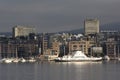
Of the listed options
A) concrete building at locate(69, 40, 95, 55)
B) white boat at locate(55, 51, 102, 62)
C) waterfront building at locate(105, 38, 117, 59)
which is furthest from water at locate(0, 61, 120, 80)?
concrete building at locate(69, 40, 95, 55)

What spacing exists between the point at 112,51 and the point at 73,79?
4562 inches

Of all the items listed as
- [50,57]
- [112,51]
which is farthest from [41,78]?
[112,51]

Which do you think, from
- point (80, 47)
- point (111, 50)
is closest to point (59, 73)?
point (80, 47)

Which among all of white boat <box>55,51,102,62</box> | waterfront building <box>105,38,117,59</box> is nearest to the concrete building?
waterfront building <box>105,38,117,59</box>

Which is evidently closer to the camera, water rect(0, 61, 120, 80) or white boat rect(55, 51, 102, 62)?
water rect(0, 61, 120, 80)

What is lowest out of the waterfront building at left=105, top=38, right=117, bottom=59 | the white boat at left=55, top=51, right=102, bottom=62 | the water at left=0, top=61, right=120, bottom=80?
the water at left=0, top=61, right=120, bottom=80

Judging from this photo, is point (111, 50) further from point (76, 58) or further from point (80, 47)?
point (76, 58)

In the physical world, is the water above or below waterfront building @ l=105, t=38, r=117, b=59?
below

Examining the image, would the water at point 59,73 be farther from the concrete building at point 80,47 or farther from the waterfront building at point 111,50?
the concrete building at point 80,47

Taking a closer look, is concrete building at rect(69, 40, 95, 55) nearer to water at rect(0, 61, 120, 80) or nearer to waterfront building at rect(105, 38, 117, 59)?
waterfront building at rect(105, 38, 117, 59)

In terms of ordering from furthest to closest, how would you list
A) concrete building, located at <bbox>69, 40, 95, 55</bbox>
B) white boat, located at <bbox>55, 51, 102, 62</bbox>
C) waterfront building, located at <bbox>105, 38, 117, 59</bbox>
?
concrete building, located at <bbox>69, 40, 95, 55</bbox> → waterfront building, located at <bbox>105, 38, 117, 59</bbox> → white boat, located at <bbox>55, 51, 102, 62</bbox>

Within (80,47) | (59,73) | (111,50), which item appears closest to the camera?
(59,73)

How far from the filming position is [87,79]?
80.9m

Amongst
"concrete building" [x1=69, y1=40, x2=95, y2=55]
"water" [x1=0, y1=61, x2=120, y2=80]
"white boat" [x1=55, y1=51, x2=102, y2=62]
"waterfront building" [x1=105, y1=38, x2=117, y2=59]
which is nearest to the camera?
"water" [x1=0, y1=61, x2=120, y2=80]
